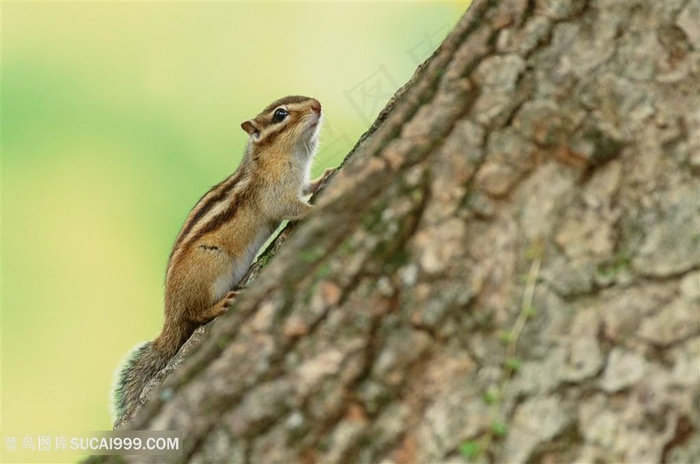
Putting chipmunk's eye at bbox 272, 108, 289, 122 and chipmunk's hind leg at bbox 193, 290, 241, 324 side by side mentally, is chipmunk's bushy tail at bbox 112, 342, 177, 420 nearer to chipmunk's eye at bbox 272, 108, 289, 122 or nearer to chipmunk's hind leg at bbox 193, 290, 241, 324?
chipmunk's hind leg at bbox 193, 290, 241, 324

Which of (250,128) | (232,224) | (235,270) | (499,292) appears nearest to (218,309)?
(235,270)

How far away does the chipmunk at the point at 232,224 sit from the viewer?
4352 mm

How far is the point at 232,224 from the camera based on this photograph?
180 inches

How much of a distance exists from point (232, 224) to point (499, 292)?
2791mm

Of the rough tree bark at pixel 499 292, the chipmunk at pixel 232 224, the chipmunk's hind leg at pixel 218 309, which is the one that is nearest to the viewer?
the rough tree bark at pixel 499 292

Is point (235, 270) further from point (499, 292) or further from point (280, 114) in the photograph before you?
point (499, 292)

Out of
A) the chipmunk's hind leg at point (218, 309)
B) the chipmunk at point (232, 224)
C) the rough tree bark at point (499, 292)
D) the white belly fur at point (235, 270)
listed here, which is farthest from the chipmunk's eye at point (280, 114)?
the rough tree bark at point (499, 292)

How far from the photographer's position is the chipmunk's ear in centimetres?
496

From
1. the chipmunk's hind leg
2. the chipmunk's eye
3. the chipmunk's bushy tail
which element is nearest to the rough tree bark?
the chipmunk's hind leg

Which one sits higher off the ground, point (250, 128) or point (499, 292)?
point (499, 292)

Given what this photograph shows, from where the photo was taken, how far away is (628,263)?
2.02m

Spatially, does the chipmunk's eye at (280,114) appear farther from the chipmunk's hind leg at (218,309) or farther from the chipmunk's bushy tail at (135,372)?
the chipmunk's bushy tail at (135,372)

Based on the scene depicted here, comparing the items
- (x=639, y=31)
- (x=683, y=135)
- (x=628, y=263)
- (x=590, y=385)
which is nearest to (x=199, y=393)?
(x=590, y=385)

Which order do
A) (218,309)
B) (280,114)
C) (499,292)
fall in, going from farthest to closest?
(280,114) < (218,309) < (499,292)
